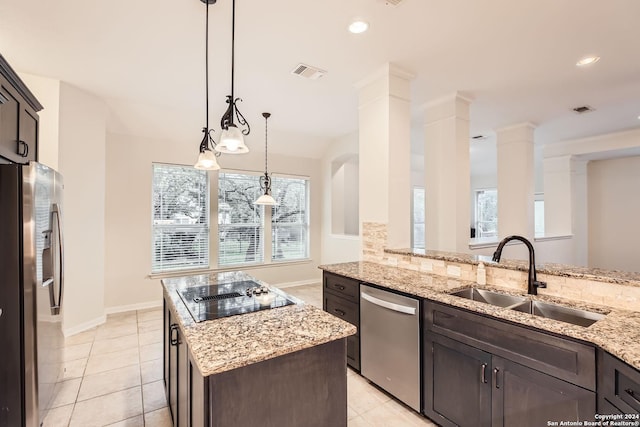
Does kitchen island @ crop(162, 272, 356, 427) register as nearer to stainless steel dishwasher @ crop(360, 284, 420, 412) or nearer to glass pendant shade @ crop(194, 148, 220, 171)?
stainless steel dishwasher @ crop(360, 284, 420, 412)

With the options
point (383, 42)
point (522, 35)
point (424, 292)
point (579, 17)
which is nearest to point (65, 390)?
point (424, 292)

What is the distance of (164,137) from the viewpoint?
15.6 ft

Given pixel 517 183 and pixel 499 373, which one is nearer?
pixel 499 373

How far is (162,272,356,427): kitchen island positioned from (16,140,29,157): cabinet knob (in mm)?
1843

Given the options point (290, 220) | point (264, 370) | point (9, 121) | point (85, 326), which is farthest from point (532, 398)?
point (290, 220)

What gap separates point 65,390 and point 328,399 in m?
2.52

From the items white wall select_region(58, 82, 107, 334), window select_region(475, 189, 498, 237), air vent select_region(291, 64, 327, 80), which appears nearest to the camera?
air vent select_region(291, 64, 327, 80)

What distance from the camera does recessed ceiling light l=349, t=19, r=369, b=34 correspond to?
2.30m

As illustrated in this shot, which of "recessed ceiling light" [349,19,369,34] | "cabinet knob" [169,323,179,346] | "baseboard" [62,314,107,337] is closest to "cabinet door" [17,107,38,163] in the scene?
"cabinet knob" [169,323,179,346]

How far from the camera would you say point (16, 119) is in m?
2.11

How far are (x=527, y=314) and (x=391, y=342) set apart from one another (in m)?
0.98

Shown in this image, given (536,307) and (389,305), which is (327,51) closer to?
(389,305)

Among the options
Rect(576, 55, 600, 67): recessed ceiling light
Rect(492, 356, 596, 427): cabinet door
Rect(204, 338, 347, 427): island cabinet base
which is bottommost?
Rect(492, 356, 596, 427): cabinet door

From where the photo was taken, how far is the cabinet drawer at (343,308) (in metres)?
2.59
